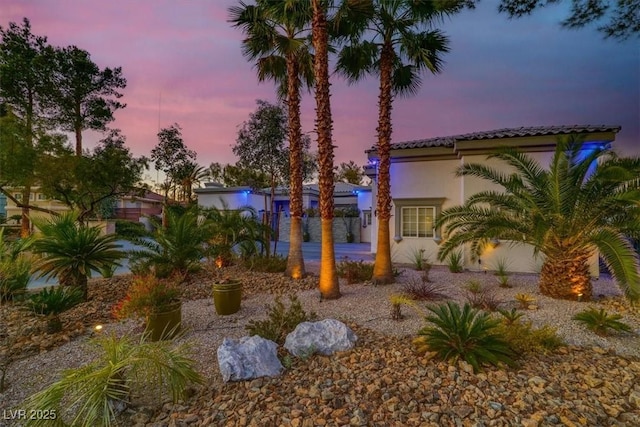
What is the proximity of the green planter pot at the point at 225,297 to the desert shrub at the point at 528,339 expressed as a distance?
4818 mm

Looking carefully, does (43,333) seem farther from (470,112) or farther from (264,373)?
(470,112)

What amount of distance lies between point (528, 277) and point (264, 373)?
981 centimetres

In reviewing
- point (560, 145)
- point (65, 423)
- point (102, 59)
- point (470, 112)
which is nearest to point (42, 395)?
point (65, 423)

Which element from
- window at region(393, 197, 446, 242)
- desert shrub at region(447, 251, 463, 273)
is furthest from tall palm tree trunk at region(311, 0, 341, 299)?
window at region(393, 197, 446, 242)

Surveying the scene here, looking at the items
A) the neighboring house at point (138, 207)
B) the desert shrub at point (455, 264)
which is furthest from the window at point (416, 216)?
the neighboring house at point (138, 207)

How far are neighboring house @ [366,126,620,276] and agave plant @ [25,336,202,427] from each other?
946cm

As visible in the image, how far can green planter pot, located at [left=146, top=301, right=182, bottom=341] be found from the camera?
16.6ft

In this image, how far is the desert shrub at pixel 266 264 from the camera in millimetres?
10648

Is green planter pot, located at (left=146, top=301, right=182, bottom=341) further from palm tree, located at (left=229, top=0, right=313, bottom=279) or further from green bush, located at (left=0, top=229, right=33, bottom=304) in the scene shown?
palm tree, located at (left=229, top=0, right=313, bottom=279)

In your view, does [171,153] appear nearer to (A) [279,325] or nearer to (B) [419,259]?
(B) [419,259]

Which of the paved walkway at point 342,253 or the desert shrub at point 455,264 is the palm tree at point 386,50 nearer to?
the desert shrub at point 455,264

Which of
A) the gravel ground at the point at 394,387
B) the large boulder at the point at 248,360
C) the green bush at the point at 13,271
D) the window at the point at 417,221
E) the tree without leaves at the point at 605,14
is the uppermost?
the tree without leaves at the point at 605,14

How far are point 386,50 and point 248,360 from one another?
8605mm

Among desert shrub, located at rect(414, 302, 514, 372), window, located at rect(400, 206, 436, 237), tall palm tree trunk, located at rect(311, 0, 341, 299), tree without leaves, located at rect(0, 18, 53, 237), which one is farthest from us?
tree without leaves, located at rect(0, 18, 53, 237)
